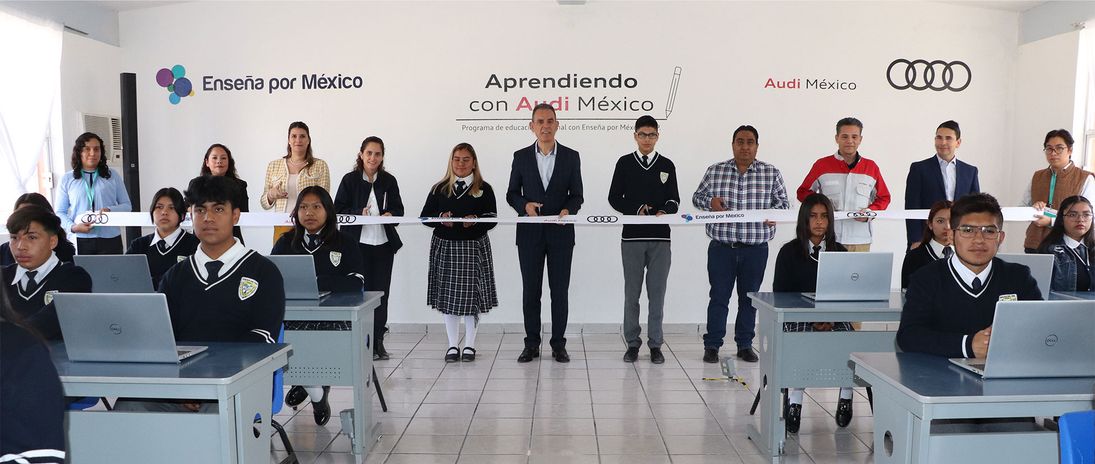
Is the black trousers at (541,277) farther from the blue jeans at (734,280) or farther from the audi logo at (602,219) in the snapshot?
the blue jeans at (734,280)

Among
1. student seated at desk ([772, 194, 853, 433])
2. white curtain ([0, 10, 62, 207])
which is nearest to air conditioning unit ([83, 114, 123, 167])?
white curtain ([0, 10, 62, 207])

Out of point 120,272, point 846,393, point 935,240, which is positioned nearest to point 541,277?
point 846,393

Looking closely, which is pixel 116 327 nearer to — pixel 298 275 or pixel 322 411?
pixel 298 275

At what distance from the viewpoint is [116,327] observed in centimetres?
229

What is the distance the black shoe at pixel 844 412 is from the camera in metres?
4.08

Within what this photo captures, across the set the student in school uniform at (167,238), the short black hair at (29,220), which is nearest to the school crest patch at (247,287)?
the short black hair at (29,220)

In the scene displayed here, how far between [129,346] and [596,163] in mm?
4849

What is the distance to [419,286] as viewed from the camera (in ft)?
22.7

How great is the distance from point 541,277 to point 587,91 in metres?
1.94

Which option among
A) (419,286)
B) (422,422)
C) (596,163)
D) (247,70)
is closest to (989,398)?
(422,422)

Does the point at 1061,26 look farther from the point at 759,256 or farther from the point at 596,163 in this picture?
the point at 596,163

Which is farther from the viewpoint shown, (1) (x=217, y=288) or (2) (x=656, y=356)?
(2) (x=656, y=356)

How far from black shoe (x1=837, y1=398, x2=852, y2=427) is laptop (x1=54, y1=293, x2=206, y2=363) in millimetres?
3316

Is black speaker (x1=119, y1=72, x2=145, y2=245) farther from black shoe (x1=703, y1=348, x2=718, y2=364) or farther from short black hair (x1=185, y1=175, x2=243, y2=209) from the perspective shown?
black shoe (x1=703, y1=348, x2=718, y2=364)
